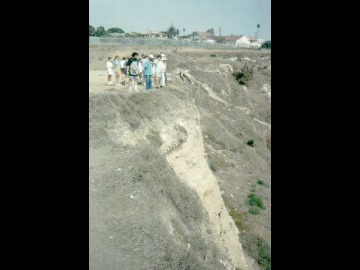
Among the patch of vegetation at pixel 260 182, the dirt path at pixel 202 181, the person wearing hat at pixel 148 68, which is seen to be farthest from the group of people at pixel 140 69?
the patch of vegetation at pixel 260 182

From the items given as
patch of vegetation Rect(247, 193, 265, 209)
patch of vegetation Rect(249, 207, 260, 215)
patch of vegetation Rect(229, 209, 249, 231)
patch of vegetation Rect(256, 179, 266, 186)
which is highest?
patch of vegetation Rect(256, 179, 266, 186)

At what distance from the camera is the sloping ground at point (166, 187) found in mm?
8820

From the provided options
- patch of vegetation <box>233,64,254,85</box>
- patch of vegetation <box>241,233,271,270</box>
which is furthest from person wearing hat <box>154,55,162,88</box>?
patch of vegetation <box>233,64,254,85</box>

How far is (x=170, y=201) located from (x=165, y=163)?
1.78 m

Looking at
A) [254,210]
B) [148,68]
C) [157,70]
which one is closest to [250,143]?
[254,210]

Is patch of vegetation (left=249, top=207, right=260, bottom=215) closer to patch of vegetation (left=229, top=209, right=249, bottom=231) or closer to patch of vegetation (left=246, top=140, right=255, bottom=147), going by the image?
patch of vegetation (left=229, top=209, right=249, bottom=231)

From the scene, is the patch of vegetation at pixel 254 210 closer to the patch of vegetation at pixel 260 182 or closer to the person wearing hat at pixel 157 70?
the patch of vegetation at pixel 260 182

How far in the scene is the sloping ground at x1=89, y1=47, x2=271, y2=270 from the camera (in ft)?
28.9

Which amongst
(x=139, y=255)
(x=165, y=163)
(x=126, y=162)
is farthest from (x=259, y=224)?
(x=139, y=255)

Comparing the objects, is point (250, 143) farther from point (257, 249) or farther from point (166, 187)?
point (166, 187)

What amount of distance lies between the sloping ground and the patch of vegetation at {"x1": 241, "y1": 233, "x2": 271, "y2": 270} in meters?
0.06

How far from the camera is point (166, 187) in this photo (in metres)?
12.2

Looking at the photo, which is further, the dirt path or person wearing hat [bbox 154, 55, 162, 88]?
person wearing hat [bbox 154, 55, 162, 88]
